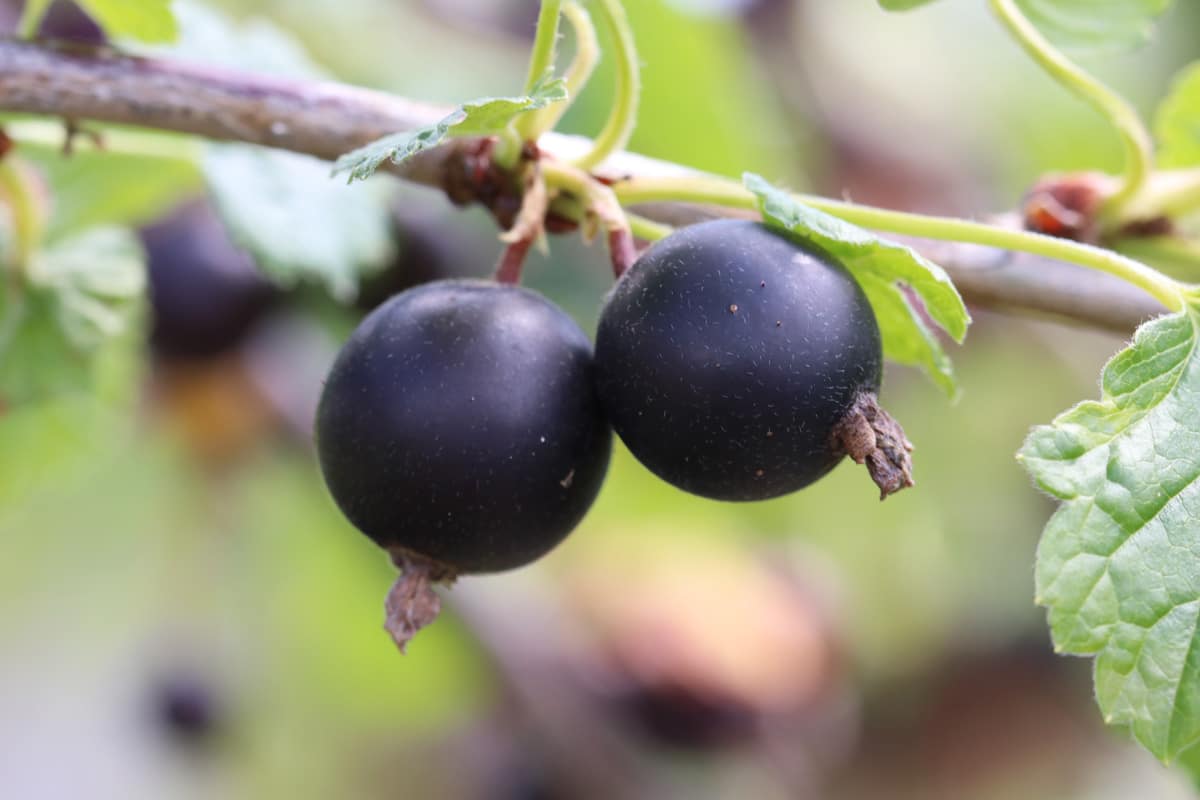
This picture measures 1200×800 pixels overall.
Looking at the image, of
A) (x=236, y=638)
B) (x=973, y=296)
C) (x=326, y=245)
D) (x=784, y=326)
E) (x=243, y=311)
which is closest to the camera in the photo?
(x=784, y=326)

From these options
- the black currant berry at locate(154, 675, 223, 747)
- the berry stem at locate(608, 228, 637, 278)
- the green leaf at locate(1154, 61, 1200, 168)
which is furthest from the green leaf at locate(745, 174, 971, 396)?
the black currant berry at locate(154, 675, 223, 747)

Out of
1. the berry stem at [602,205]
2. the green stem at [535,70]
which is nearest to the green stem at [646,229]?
the berry stem at [602,205]

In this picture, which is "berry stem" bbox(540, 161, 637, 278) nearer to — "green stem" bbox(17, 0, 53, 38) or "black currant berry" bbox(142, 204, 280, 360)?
"green stem" bbox(17, 0, 53, 38)

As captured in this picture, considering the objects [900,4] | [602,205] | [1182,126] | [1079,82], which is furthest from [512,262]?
[1182,126]

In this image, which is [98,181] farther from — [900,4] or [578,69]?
[900,4]

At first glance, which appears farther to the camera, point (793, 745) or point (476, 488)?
point (793, 745)

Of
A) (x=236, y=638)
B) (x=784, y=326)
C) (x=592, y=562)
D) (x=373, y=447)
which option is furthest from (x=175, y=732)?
(x=784, y=326)

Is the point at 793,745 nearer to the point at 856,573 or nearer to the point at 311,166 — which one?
the point at 856,573
